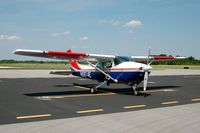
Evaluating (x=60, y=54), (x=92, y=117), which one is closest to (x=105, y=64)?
(x=60, y=54)

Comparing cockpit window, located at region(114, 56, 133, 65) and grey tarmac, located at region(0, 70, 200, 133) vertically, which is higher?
cockpit window, located at region(114, 56, 133, 65)

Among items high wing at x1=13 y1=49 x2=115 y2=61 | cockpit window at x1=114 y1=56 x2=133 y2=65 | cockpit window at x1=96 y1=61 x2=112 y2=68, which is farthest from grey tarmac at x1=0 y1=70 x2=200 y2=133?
cockpit window at x1=96 y1=61 x2=112 y2=68

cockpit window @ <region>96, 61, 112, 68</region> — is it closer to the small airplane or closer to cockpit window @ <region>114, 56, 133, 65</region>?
the small airplane

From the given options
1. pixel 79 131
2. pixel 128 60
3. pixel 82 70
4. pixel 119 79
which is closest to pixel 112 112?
pixel 79 131

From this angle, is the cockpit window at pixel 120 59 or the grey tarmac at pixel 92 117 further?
the cockpit window at pixel 120 59

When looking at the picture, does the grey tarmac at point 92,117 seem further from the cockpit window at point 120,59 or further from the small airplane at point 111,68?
the cockpit window at point 120,59

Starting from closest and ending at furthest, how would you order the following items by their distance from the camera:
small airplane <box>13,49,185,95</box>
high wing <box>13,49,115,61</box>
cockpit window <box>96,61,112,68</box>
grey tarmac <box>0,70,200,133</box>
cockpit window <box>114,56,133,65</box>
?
grey tarmac <box>0,70,200,133</box> → high wing <box>13,49,115,61</box> → small airplane <box>13,49,185,95</box> → cockpit window <box>114,56,133,65</box> → cockpit window <box>96,61,112,68</box>

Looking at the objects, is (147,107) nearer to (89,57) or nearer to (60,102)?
(60,102)

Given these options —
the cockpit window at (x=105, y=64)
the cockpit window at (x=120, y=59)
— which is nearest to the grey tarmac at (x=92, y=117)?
the cockpit window at (x=120, y=59)

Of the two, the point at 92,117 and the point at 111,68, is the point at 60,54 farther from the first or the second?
the point at 92,117

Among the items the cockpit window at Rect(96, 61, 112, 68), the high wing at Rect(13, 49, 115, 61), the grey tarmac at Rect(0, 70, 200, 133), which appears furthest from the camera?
the cockpit window at Rect(96, 61, 112, 68)

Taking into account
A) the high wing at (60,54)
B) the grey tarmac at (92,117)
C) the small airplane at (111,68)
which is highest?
the high wing at (60,54)

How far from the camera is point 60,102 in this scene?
1049 centimetres

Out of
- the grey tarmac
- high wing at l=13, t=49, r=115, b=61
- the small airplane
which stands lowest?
the grey tarmac
